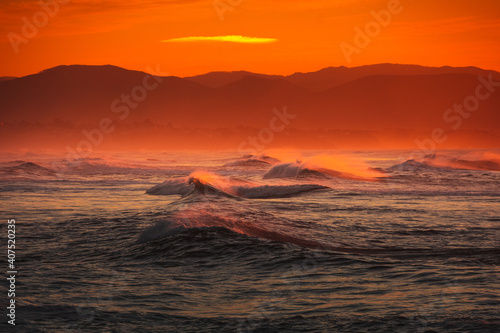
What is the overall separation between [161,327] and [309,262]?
3825 millimetres

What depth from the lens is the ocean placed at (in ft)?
23.2

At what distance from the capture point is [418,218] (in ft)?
50.5

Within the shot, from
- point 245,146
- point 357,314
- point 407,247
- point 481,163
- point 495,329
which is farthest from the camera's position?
point 245,146

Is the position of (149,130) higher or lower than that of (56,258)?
higher

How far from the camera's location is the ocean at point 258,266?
7074 mm

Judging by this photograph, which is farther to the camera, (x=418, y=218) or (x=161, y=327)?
(x=418, y=218)

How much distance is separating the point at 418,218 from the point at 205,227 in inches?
239

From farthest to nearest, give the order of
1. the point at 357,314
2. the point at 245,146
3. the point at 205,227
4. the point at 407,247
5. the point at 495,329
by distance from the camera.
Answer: the point at 245,146, the point at 205,227, the point at 407,247, the point at 357,314, the point at 495,329

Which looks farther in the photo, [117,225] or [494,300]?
[117,225]

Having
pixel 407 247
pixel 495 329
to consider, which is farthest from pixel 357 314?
pixel 407 247

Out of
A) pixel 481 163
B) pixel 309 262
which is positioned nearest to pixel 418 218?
pixel 309 262

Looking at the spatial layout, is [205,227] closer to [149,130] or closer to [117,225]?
[117,225]

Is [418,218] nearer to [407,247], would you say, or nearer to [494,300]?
[407,247]

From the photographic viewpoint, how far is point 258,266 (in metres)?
9.90
